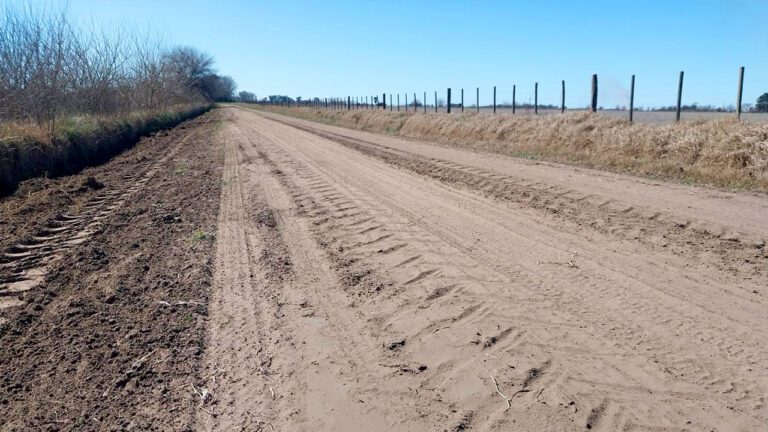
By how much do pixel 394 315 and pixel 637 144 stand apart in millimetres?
11961

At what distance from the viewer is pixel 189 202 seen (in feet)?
30.8

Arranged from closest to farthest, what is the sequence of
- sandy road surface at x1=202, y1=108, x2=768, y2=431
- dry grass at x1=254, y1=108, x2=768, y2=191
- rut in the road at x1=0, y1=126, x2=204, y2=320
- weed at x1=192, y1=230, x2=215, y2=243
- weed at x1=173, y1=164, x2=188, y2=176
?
sandy road surface at x1=202, y1=108, x2=768, y2=431
rut in the road at x1=0, y1=126, x2=204, y2=320
weed at x1=192, y1=230, x2=215, y2=243
dry grass at x1=254, y1=108, x2=768, y2=191
weed at x1=173, y1=164, x2=188, y2=176

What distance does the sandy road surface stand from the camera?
3.09 metres

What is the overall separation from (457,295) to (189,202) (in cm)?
637

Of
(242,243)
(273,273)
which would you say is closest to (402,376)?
(273,273)

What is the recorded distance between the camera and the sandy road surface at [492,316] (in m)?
3.09

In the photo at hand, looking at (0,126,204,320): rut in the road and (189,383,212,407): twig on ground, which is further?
(0,126,204,320): rut in the road

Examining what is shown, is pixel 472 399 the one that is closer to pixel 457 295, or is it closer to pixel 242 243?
pixel 457 295

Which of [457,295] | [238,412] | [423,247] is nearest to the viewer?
[238,412]

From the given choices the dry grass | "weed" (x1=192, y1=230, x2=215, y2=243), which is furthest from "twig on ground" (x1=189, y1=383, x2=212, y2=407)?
the dry grass

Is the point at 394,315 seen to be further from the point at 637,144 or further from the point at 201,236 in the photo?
the point at 637,144

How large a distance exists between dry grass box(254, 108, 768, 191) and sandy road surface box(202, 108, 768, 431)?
2.86 m

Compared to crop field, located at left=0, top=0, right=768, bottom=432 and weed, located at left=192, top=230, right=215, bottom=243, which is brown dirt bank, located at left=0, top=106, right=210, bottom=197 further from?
weed, located at left=192, top=230, right=215, bottom=243

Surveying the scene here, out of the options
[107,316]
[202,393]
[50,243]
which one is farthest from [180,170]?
[202,393]
